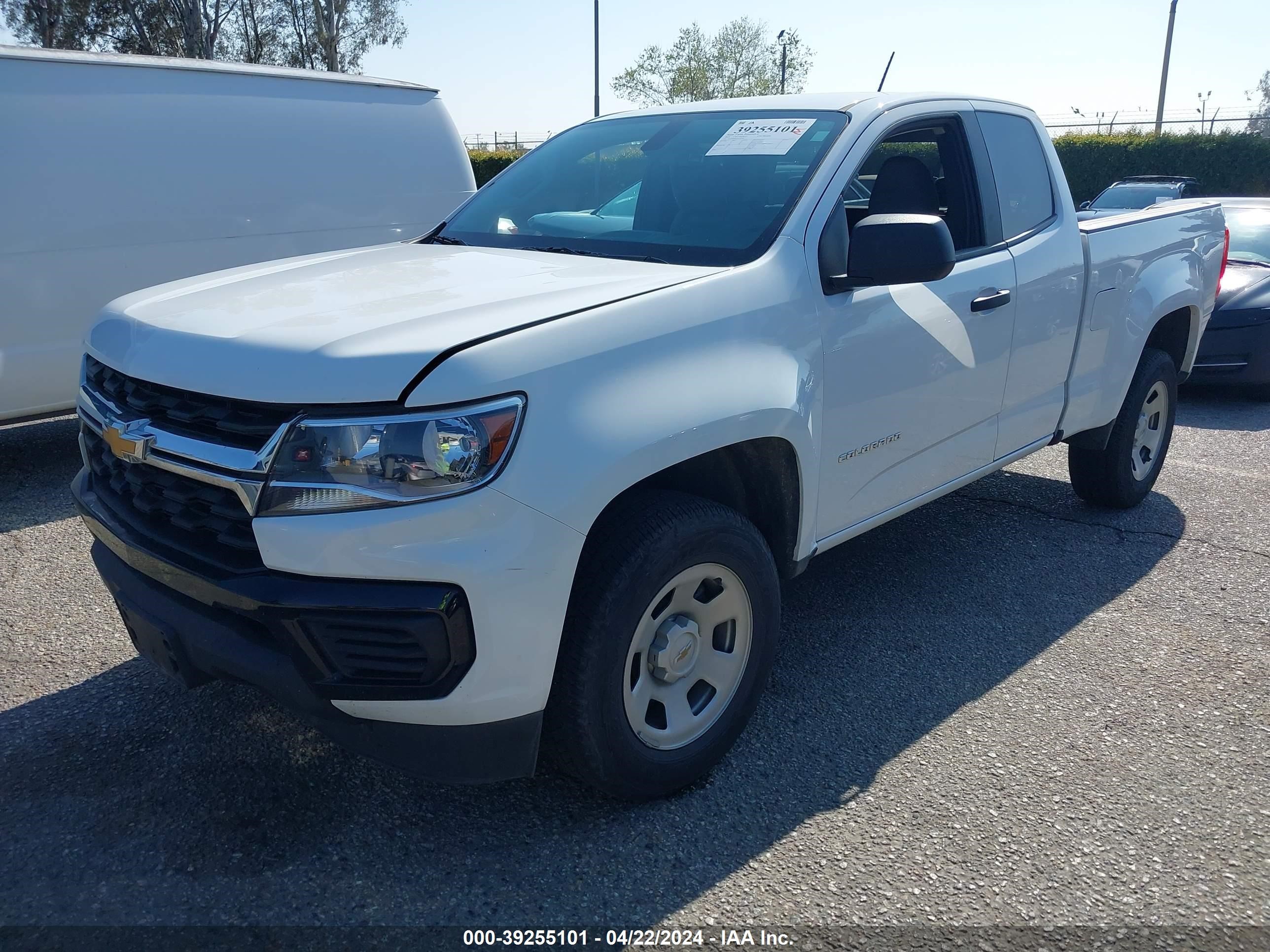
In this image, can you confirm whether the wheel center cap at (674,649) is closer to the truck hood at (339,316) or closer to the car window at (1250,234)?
the truck hood at (339,316)

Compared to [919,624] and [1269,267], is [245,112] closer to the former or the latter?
[919,624]

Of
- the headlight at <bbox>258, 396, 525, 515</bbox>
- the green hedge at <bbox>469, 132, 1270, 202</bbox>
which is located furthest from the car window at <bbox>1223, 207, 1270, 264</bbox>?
the green hedge at <bbox>469, 132, 1270, 202</bbox>

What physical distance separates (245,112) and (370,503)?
4.79 metres

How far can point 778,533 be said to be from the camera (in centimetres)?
296

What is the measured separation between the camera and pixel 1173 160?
23.3m

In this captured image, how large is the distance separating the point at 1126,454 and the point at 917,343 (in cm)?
222

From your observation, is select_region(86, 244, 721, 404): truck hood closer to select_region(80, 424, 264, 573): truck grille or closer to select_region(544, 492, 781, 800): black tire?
select_region(80, 424, 264, 573): truck grille

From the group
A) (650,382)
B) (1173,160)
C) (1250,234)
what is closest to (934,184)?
(650,382)

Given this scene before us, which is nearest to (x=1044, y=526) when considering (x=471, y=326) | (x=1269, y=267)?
(x=471, y=326)

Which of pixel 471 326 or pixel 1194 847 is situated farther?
pixel 1194 847

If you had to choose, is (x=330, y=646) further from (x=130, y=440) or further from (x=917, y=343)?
(x=917, y=343)

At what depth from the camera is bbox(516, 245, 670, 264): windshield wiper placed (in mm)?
2936

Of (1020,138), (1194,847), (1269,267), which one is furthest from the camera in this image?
(1269,267)

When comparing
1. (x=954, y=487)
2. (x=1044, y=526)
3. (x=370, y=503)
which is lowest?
(x=1044, y=526)
